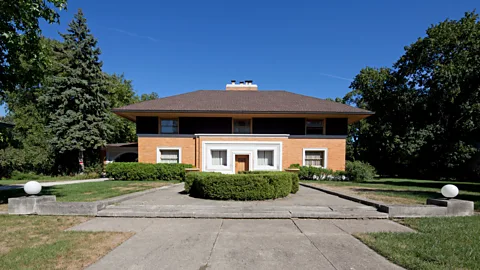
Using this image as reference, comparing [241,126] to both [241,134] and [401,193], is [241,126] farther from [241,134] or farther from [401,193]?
[401,193]

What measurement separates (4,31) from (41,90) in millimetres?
27315

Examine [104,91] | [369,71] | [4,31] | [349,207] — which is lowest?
[349,207]

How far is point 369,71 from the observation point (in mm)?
31000

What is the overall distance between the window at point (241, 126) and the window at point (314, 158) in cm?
549

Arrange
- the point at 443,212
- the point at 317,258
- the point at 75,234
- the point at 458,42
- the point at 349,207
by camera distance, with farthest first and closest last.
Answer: the point at 458,42
the point at 349,207
the point at 443,212
the point at 75,234
the point at 317,258

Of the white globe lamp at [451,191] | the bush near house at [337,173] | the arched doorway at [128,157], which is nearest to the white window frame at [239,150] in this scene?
the bush near house at [337,173]

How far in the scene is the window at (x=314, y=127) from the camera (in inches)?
778

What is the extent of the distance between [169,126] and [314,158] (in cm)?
1263

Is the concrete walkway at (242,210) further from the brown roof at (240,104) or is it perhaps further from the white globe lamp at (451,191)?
the brown roof at (240,104)

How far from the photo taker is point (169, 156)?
19.5 metres

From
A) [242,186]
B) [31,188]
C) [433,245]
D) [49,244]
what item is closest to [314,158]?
[242,186]

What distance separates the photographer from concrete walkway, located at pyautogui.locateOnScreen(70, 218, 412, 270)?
370 centimetres

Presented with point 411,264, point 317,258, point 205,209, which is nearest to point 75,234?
point 205,209

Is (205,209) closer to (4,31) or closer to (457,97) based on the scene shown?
(4,31)
